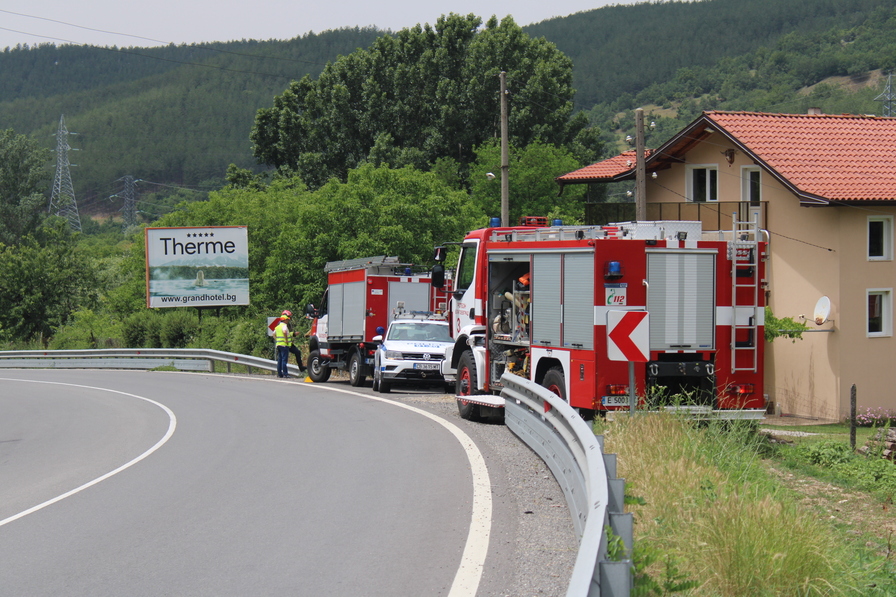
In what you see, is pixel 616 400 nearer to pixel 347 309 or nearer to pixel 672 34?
pixel 347 309

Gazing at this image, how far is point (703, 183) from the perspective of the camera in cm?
3247

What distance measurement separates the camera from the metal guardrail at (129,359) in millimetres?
33812

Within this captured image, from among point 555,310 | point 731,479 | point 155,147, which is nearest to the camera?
point 731,479

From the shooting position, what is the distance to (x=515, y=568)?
676 centimetres

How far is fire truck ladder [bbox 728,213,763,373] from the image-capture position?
13.2 metres

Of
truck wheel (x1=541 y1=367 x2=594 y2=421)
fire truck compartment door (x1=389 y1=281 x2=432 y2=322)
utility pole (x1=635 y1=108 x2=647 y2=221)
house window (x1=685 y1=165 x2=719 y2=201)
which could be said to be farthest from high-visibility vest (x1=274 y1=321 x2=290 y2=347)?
truck wheel (x1=541 y1=367 x2=594 y2=421)

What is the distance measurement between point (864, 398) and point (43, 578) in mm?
24366

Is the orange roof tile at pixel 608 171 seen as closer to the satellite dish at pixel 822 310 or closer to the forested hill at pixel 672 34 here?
the satellite dish at pixel 822 310

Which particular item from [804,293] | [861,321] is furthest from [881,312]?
[804,293]

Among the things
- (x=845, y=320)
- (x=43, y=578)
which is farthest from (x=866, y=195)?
(x=43, y=578)

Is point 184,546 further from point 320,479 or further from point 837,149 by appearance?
point 837,149

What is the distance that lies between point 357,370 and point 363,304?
1.74m

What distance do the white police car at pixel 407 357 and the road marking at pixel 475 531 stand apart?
27.4ft

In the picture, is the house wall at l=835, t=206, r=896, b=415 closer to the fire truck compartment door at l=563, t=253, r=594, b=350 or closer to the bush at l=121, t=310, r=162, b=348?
the fire truck compartment door at l=563, t=253, r=594, b=350
